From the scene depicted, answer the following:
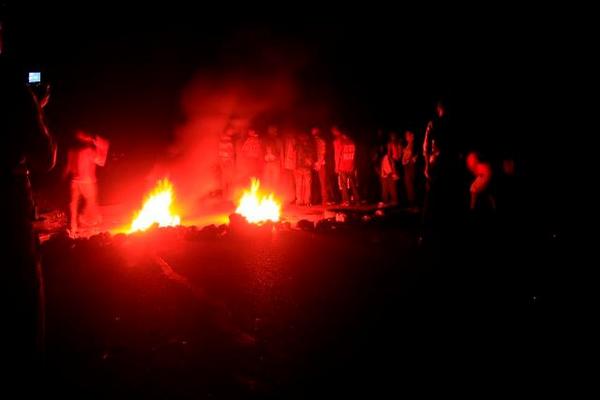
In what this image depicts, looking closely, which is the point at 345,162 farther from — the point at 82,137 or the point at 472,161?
the point at 82,137

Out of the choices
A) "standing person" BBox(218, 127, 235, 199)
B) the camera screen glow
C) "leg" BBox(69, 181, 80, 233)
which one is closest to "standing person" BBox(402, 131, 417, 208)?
"standing person" BBox(218, 127, 235, 199)

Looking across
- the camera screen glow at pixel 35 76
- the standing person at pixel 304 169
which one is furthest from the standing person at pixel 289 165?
the camera screen glow at pixel 35 76

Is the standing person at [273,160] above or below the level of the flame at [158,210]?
above

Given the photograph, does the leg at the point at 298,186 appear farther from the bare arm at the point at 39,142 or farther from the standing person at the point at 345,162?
the bare arm at the point at 39,142

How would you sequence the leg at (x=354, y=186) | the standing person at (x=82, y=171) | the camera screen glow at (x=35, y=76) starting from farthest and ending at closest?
the camera screen glow at (x=35, y=76)
the leg at (x=354, y=186)
the standing person at (x=82, y=171)

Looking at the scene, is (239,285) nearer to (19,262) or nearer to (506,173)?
(19,262)

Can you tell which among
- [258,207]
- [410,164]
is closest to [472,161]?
[410,164]

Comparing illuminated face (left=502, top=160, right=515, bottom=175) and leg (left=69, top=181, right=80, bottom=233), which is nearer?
illuminated face (left=502, top=160, right=515, bottom=175)

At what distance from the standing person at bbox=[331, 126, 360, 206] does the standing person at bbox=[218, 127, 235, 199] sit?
Result: 121 inches

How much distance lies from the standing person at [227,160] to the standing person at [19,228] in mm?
10192

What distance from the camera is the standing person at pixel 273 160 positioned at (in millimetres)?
12781

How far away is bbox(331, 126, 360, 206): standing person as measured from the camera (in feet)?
40.4

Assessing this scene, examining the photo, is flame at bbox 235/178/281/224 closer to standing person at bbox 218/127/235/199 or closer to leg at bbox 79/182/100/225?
standing person at bbox 218/127/235/199

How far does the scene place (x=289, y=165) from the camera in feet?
41.6
